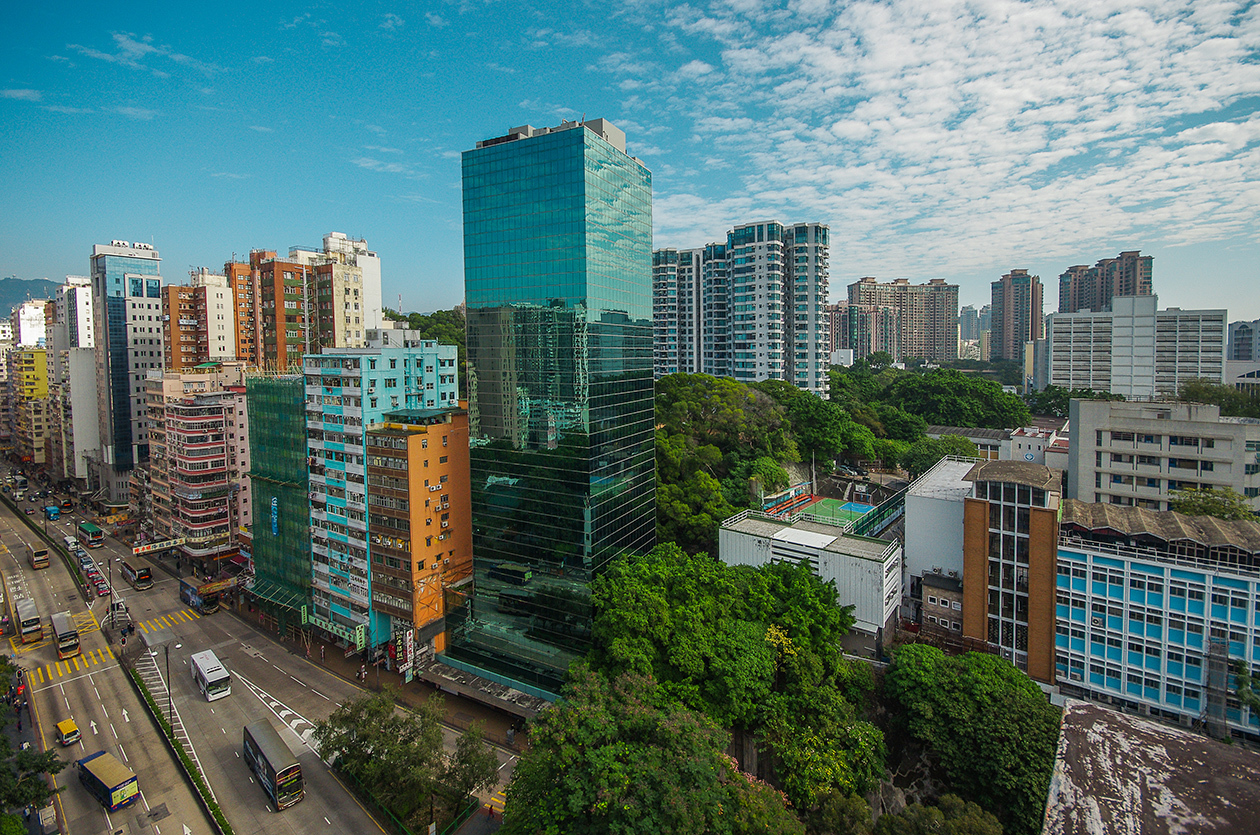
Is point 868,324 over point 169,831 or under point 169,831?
over

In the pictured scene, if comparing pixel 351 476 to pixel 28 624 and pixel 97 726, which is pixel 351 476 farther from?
pixel 28 624

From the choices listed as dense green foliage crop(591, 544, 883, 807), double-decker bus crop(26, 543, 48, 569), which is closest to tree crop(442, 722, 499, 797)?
dense green foliage crop(591, 544, 883, 807)

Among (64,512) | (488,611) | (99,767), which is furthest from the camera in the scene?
(64,512)

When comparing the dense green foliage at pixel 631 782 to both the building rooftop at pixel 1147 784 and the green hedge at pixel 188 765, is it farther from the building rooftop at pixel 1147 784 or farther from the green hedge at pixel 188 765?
the green hedge at pixel 188 765

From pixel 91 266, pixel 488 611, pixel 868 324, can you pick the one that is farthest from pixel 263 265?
pixel 868 324

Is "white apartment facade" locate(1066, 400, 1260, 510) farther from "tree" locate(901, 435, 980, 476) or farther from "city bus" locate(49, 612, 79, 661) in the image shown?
"city bus" locate(49, 612, 79, 661)

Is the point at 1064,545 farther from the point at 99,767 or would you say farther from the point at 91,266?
the point at 91,266

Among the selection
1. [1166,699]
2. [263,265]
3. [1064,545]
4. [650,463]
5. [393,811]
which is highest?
[263,265]
